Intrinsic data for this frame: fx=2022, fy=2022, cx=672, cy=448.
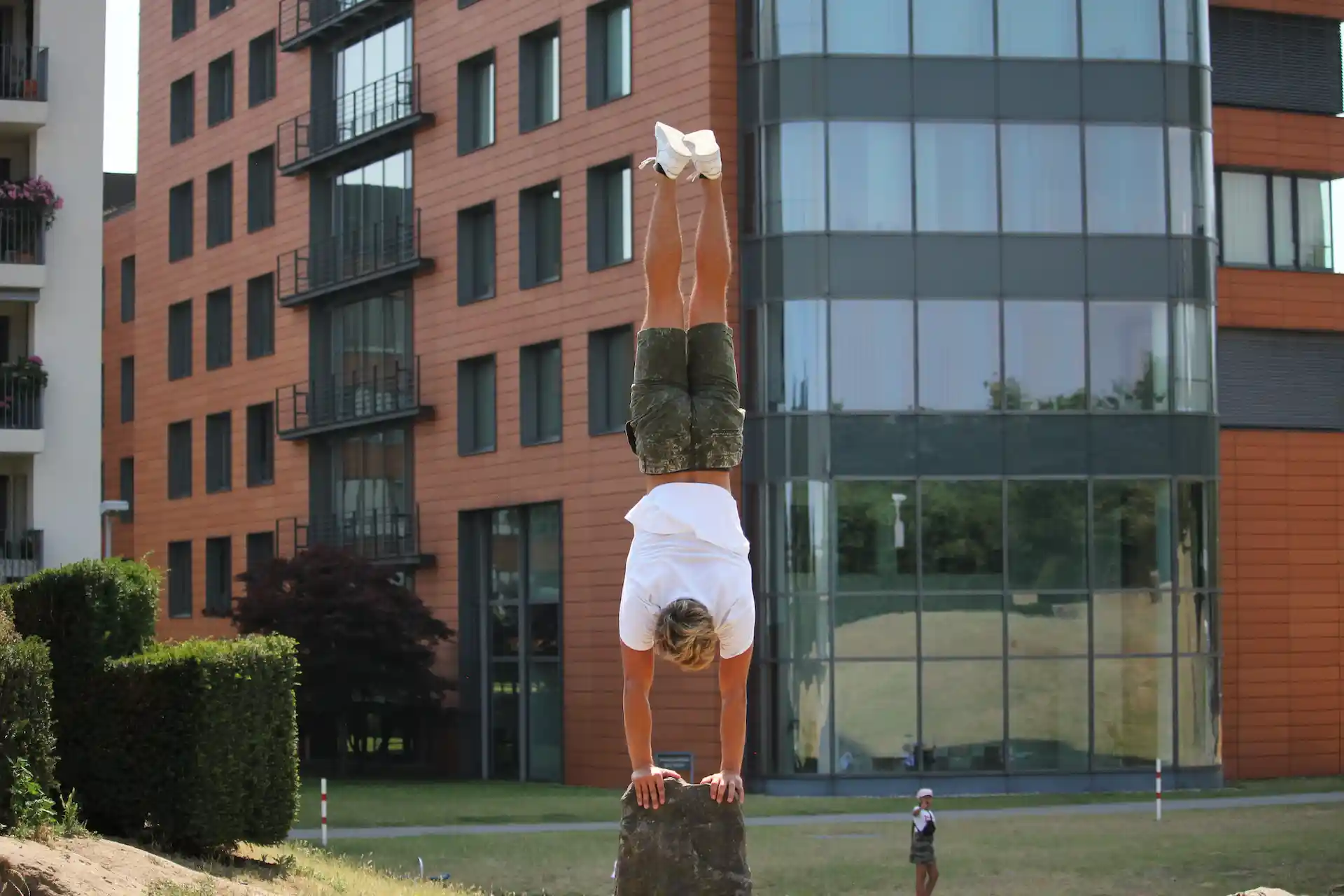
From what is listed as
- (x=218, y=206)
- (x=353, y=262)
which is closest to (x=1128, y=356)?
(x=353, y=262)

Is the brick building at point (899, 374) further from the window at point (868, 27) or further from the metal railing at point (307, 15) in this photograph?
the metal railing at point (307, 15)

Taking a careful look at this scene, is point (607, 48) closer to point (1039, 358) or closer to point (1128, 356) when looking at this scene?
point (1039, 358)

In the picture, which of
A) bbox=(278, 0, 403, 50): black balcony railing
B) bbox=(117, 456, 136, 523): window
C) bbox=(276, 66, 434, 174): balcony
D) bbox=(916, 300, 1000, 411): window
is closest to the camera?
bbox=(916, 300, 1000, 411): window

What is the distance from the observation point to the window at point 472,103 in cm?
4559

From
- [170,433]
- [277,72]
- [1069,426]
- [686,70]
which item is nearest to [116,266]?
[170,433]

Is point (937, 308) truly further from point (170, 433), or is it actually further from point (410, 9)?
point (170, 433)

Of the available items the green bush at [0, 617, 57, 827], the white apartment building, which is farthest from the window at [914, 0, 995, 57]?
the green bush at [0, 617, 57, 827]

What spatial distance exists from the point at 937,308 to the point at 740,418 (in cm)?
2498

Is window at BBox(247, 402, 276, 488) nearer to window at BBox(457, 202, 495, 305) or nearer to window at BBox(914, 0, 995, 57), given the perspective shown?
window at BBox(457, 202, 495, 305)

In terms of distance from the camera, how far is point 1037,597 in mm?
37500

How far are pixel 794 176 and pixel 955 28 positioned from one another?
13.4ft

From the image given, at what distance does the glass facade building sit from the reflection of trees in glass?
4cm

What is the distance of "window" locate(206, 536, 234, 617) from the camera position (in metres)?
55.7

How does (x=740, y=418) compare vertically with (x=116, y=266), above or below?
below
